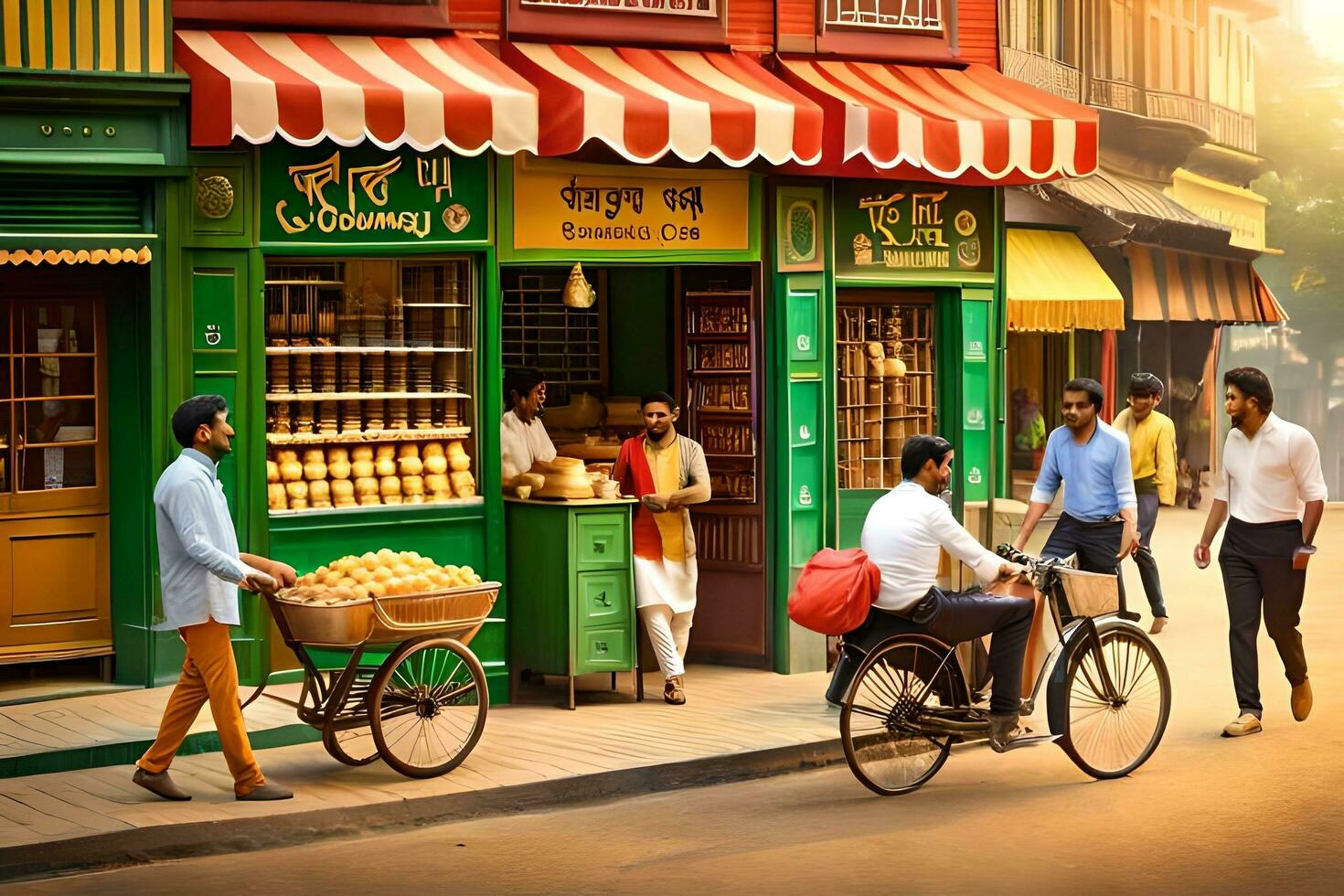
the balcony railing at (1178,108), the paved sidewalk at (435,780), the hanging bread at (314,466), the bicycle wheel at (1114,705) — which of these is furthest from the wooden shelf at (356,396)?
the balcony railing at (1178,108)

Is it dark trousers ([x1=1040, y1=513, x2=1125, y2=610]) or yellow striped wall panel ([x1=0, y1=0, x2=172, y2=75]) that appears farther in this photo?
dark trousers ([x1=1040, y1=513, x2=1125, y2=610])

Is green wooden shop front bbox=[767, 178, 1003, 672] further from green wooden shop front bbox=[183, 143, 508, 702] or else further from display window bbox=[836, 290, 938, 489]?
green wooden shop front bbox=[183, 143, 508, 702]

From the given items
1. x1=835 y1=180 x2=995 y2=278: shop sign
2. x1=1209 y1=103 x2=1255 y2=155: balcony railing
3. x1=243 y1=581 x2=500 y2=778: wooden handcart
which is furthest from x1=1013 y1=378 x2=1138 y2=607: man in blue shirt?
x1=1209 y1=103 x2=1255 y2=155: balcony railing

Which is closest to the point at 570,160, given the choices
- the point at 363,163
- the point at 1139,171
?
the point at 363,163

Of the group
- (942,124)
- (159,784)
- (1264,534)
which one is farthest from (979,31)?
(159,784)

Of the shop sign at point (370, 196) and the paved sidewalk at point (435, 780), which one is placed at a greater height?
the shop sign at point (370, 196)

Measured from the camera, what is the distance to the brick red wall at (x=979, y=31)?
13891mm

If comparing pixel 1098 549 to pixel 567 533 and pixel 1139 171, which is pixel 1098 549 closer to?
pixel 567 533

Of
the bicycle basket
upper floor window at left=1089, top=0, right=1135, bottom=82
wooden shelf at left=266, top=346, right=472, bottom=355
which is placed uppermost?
upper floor window at left=1089, top=0, right=1135, bottom=82

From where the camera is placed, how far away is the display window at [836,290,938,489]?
1335 centimetres

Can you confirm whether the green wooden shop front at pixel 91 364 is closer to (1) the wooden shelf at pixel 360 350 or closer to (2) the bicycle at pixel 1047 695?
(1) the wooden shelf at pixel 360 350

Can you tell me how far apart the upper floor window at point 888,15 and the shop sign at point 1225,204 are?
15181 mm

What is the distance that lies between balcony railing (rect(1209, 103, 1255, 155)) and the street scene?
53.4ft

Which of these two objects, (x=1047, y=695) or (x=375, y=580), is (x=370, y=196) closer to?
(x=375, y=580)
